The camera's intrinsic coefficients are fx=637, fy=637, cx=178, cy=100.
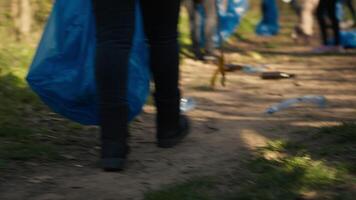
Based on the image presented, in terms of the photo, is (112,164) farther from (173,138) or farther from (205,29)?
(205,29)

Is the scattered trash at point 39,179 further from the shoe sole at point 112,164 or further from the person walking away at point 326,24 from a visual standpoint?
the person walking away at point 326,24

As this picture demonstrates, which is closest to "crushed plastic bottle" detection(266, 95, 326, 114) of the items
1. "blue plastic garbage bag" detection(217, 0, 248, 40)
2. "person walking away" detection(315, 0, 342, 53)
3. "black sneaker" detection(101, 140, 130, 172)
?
"black sneaker" detection(101, 140, 130, 172)

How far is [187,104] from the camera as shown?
474 cm

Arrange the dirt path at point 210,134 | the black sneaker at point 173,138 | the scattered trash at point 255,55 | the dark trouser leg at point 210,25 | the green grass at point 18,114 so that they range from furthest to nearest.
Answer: the scattered trash at point 255,55, the dark trouser leg at point 210,25, the black sneaker at point 173,138, the green grass at point 18,114, the dirt path at point 210,134

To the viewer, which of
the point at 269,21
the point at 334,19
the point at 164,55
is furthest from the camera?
the point at 269,21

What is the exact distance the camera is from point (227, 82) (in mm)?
6016

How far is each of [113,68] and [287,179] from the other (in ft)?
2.96

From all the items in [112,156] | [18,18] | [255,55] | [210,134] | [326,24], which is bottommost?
[255,55]

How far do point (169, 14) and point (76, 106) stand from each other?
2.14ft

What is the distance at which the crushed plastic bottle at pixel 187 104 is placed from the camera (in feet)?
15.0

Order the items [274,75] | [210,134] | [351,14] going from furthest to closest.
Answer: [351,14] → [274,75] → [210,134]

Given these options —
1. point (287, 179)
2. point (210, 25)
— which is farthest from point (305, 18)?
point (287, 179)

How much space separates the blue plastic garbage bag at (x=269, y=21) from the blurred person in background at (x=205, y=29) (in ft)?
12.0

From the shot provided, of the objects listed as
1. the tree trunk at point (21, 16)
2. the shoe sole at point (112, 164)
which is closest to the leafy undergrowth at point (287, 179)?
the shoe sole at point (112, 164)
